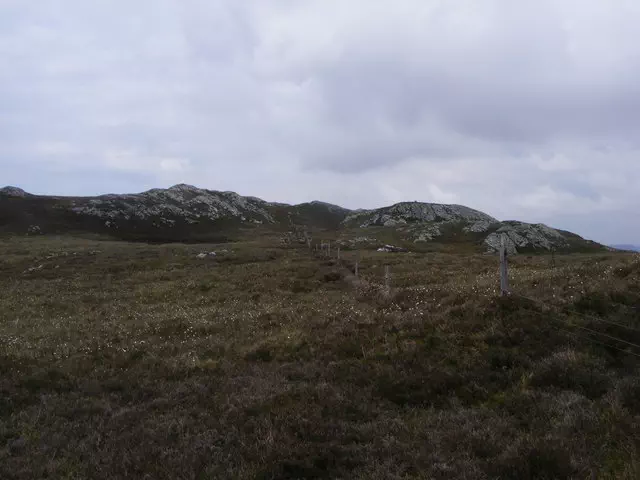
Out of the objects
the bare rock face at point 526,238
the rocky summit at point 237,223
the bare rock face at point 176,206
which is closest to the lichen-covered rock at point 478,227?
the rocky summit at point 237,223

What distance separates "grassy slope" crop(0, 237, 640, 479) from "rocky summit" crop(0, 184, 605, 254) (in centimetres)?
5495

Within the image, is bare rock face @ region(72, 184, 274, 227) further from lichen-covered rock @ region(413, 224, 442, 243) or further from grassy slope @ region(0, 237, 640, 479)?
grassy slope @ region(0, 237, 640, 479)

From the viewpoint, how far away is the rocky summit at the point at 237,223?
83706 millimetres

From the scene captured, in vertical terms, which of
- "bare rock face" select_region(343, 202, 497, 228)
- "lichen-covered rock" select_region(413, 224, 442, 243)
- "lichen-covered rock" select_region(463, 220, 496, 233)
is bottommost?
"lichen-covered rock" select_region(413, 224, 442, 243)

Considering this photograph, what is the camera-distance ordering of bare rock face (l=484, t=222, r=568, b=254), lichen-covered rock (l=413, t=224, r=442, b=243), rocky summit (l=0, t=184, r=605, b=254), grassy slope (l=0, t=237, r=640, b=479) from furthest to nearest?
lichen-covered rock (l=413, t=224, r=442, b=243)
rocky summit (l=0, t=184, r=605, b=254)
bare rock face (l=484, t=222, r=568, b=254)
grassy slope (l=0, t=237, r=640, b=479)

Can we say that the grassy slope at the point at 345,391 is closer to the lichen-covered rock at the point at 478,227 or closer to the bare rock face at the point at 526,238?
the bare rock face at the point at 526,238

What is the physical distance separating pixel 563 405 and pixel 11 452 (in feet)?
31.5

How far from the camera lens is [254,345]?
1430 cm

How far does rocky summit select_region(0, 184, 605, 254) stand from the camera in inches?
3296

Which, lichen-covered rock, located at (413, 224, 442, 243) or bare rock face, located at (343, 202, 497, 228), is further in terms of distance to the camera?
bare rock face, located at (343, 202, 497, 228)

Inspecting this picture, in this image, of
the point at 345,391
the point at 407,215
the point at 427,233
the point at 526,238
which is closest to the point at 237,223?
the point at 407,215

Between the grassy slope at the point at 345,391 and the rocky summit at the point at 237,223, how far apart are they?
5495 centimetres

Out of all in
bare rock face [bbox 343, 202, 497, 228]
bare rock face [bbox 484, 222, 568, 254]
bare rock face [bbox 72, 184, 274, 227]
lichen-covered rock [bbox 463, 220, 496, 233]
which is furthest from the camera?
bare rock face [bbox 343, 202, 497, 228]

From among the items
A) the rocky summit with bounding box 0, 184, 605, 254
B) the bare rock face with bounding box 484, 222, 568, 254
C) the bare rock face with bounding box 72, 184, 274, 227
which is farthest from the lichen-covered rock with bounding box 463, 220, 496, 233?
the bare rock face with bounding box 72, 184, 274, 227
